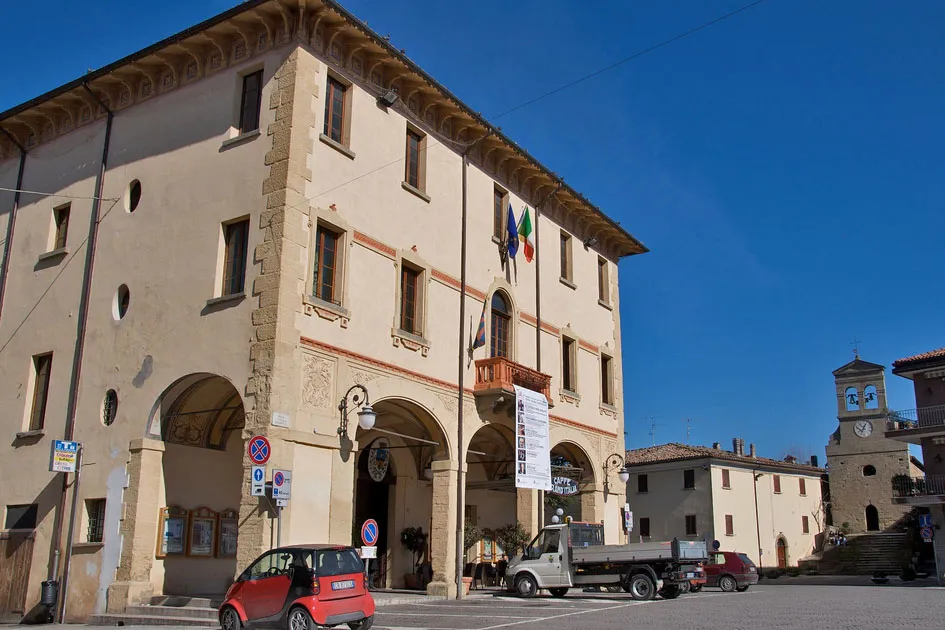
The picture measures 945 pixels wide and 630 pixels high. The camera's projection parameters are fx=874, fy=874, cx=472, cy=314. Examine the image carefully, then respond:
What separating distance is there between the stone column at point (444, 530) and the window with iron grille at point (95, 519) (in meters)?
7.20

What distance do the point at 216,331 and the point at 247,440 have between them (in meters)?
2.60

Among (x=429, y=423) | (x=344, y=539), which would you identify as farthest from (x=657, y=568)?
(x=344, y=539)

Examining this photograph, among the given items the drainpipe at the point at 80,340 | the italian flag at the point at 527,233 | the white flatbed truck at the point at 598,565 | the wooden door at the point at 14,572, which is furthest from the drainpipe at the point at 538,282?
the wooden door at the point at 14,572

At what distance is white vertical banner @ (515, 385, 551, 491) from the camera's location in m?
22.3

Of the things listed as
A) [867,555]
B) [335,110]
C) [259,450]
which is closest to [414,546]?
[259,450]

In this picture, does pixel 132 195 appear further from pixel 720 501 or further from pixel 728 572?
pixel 720 501

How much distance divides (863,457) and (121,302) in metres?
51.9

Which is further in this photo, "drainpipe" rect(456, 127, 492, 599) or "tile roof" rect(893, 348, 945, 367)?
"tile roof" rect(893, 348, 945, 367)

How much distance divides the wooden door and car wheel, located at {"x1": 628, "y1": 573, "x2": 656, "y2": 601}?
1332 centimetres

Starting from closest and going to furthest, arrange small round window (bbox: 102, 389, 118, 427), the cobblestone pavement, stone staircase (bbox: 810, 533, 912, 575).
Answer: the cobblestone pavement < small round window (bbox: 102, 389, 118, 427) < stone staircase (bbox: 810, 533, 912, 575)

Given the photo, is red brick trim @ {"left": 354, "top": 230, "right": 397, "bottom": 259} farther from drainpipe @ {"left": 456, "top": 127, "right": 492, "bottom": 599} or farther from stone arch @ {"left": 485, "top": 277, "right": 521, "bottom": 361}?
stone arch @ {"left": 485, "top": 277, "right": 521, "bottom": 361}

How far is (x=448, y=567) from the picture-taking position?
2017 centimetres

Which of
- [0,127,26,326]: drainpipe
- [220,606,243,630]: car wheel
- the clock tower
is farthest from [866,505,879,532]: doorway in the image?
[220,606,243,630]: car wheel

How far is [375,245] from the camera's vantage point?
63.5 feet
